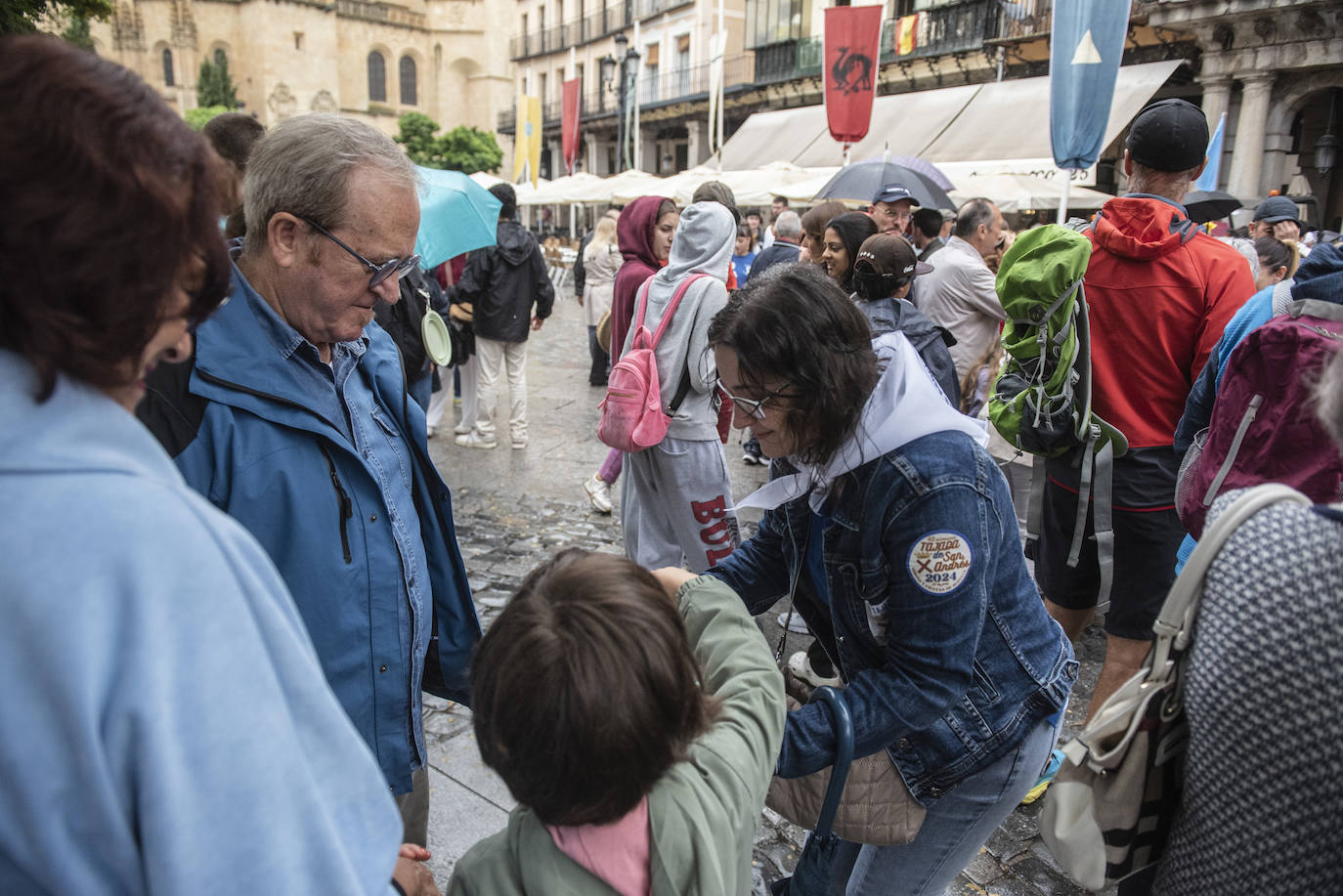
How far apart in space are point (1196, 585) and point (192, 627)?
47.3 inches

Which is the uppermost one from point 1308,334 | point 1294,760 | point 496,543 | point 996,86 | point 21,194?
point 996,86

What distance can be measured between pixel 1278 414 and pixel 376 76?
229 feet

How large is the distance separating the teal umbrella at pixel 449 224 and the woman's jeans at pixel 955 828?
13.0ft

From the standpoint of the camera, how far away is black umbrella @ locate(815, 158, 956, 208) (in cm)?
809

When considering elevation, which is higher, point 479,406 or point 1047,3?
point 1047,3

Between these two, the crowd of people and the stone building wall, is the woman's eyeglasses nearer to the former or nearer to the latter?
the crowd of people

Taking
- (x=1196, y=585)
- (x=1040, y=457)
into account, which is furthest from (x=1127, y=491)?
(x=1196, y=585)

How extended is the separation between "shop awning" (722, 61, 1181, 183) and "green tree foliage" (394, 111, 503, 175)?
32.4 m

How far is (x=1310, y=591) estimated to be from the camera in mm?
1003

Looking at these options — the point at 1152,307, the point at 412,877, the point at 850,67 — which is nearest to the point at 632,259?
the point at 1152,307

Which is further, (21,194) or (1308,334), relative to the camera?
(1308,334)

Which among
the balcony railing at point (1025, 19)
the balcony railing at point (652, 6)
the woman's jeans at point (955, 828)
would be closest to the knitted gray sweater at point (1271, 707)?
the woman's jeans at point (955, 828)

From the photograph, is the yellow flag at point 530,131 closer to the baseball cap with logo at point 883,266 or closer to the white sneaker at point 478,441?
the white sneaker at point 478,441

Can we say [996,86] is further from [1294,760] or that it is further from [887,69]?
[1294,760]
